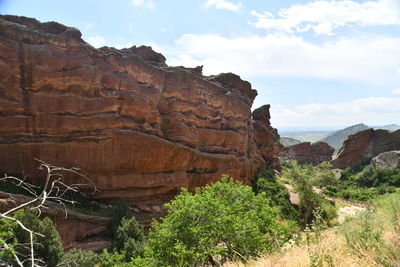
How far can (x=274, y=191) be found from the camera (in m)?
36.7

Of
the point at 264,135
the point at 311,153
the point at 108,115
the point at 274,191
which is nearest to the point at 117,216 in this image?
the point at 108,115

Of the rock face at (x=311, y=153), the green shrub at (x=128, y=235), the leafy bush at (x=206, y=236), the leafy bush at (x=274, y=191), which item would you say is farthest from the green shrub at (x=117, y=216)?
the rock face at (x=311, y=153)

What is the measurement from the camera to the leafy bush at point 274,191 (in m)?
32.7

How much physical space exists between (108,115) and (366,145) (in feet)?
216

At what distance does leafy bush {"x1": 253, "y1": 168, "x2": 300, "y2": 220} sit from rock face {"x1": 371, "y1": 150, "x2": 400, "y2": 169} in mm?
29840

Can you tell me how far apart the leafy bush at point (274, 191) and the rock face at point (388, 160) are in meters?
29.8

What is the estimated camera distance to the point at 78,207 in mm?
21844

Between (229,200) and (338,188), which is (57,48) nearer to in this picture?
(229,200)

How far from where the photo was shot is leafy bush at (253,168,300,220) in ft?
107

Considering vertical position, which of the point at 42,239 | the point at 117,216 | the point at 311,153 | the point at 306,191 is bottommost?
the point at 117,216

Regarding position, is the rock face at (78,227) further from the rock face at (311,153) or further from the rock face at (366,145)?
the rock face at (311,153)

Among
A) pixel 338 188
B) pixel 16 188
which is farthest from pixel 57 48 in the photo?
pixel 338 188

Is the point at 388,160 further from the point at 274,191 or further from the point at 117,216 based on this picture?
the point at 117,216

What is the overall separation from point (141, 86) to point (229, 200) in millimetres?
16606
